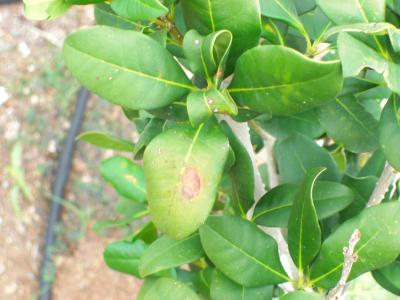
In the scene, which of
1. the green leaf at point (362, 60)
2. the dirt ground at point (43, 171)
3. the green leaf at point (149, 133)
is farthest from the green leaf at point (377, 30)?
the dirt ground at point (43, 171)

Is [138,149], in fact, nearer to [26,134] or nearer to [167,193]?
[167,193]

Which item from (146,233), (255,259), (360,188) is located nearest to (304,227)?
(255,259)

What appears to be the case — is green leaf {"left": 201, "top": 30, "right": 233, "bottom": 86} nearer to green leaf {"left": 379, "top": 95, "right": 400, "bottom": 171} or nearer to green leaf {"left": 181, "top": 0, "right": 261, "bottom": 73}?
green leaf {"left": 181, "top": 0, "right": 261, "bottom": 73}

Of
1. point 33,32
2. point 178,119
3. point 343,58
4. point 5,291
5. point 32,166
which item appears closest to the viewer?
point 343,58

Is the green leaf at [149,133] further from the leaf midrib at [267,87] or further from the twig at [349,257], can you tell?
the twig at [349,257]

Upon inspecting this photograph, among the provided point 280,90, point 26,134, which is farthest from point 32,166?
point 280,90

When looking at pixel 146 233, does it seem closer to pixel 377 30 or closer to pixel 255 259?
pixel 255 259
